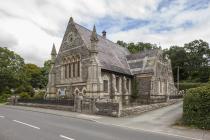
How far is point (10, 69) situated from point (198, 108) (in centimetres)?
4933

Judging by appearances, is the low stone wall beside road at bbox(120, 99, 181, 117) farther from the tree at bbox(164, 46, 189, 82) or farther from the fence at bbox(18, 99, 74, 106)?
the tree at bbox(164, 46, 189, 82)

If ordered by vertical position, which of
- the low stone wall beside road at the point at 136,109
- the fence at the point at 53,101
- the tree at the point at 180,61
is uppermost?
the tree at the point at 180,61

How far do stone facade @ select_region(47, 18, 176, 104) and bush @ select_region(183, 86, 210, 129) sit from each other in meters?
13.7

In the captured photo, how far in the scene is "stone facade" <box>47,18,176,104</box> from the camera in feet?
97.0

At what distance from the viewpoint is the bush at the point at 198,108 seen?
14.5 metres

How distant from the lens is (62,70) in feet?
117

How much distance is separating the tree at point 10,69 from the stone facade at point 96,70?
70.9 ft

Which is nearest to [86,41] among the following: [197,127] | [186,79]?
[197,127]

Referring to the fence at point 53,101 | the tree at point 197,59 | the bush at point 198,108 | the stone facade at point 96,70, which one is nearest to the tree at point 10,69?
the fence at point 53,101

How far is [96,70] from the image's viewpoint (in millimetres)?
29031

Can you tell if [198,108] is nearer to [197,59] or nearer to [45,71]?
[197,59]

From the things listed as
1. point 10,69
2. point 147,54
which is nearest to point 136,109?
point 147,54

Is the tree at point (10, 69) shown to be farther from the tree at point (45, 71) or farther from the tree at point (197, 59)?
the tree at point (197, 59)

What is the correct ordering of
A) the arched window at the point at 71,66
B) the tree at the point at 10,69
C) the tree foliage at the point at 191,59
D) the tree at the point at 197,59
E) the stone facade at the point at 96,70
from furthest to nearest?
the tree foliage at the point at 191,59 < the tree at the point at 197,59 < the tree at the point at 10,69 < the arched window at the point at 71,66 < the stone facade at the point at 96,70
